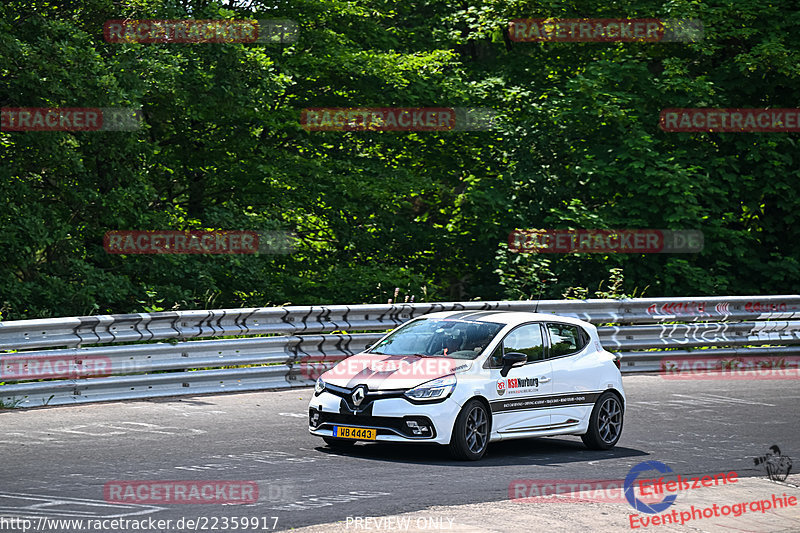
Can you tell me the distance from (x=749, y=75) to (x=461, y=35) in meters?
10.0

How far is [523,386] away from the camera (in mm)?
11891

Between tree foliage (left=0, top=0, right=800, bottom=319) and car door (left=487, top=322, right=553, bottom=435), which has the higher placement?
tree foliage (left=0, top=0, right=800, bottom=319)

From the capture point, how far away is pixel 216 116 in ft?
83.3

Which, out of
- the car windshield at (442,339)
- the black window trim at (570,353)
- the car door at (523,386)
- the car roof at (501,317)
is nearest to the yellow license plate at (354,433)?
the car windshield at (442,339)

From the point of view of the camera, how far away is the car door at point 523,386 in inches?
457

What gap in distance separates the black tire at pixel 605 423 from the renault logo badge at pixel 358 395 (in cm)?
275

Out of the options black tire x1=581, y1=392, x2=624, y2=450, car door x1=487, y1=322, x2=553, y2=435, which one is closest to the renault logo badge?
car door x1=487, y1=322, x2=553, y2=435

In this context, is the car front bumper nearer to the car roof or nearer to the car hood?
the car hood

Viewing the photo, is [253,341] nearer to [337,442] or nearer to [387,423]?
→ [337,442]

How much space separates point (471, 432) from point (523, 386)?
98 centimetres

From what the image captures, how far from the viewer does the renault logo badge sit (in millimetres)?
11148

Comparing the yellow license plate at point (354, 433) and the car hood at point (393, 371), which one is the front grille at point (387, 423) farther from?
the car hood at point (393, 371)

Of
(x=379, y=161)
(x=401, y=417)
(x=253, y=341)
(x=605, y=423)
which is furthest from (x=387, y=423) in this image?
(x=379, y=161)

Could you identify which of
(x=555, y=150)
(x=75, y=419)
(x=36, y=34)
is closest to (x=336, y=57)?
(x=555, y=150)
